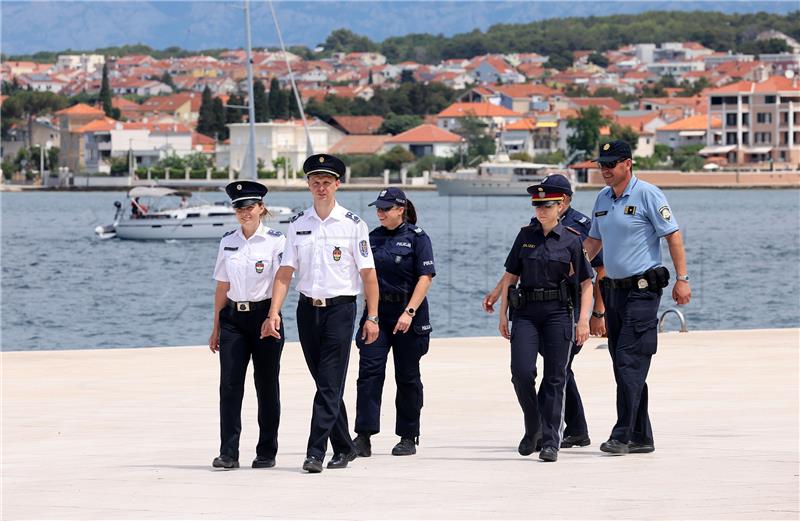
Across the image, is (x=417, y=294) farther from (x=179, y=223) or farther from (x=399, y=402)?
(x=179, y=223)

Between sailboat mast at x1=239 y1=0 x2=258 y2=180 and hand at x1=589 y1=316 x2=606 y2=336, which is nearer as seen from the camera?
hand at x1=589 y1=316 x2=606 y2=336

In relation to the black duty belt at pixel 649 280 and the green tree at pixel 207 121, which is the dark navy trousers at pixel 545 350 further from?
the green tree at pixel 207 121

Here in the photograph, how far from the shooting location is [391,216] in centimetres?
922

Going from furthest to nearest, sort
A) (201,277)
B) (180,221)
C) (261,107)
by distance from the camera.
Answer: (261,107) → (180,221) → (201,277)

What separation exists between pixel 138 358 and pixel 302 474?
7.70m

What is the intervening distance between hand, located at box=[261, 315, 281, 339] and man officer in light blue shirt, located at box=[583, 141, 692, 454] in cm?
193

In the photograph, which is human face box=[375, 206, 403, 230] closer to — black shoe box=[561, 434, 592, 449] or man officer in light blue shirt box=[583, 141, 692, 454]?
man officer in light blue shirt box=[583, 141, 692, 454]

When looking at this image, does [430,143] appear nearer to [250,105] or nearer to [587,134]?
[587,134]

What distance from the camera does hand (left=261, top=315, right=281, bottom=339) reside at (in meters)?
8.59

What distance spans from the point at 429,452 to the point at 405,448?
0.18m

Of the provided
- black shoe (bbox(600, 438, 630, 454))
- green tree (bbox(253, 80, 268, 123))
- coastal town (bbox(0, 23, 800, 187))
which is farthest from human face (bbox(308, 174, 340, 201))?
green tree (bbox(253, 80, 268, 123))

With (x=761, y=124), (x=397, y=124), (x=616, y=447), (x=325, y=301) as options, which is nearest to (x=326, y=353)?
(x=325, y=301)

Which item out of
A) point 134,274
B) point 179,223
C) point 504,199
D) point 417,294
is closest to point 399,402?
point 417,294

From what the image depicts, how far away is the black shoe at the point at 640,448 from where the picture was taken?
901 centimetres
